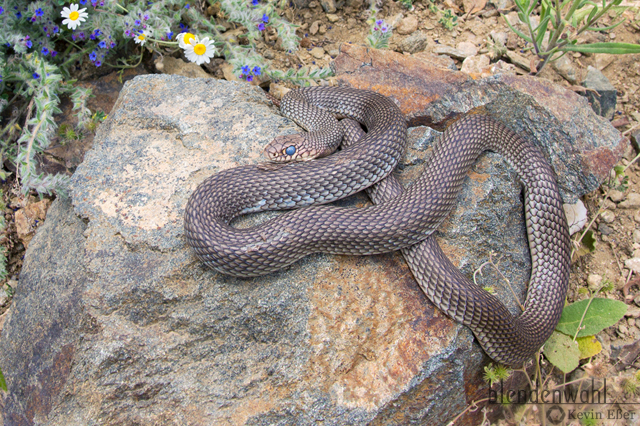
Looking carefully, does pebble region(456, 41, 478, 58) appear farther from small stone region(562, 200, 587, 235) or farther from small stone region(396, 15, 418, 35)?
small stone region(562, 200, 587, 235)

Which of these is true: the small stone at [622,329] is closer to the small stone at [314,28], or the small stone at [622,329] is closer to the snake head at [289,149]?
the snake head at [289,149]

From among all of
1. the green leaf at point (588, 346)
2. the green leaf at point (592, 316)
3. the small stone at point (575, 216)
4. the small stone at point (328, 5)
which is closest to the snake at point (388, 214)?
the green leaf at point (592, 316)

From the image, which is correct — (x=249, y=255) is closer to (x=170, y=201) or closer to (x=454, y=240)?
(x=170, y=201)

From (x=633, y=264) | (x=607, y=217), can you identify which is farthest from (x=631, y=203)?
(x=633, y=264)

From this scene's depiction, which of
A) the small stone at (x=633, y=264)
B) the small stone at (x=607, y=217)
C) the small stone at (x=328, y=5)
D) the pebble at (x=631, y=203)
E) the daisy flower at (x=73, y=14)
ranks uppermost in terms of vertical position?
the daisy flower at (x=73, y=14)

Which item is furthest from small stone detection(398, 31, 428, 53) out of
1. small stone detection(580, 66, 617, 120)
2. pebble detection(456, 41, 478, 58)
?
small stone detection(580, 66, 617, 120)

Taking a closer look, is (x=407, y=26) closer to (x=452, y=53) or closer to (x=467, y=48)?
(x=452, y=53)
